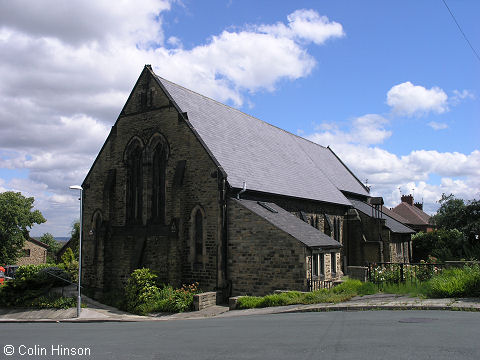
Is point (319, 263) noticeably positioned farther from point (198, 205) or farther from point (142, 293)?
point (142, 293)

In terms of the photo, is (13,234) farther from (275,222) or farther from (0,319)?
(275,222)

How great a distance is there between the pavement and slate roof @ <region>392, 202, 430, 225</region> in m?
52.9

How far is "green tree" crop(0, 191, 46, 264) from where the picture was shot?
4784 cm

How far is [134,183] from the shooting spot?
23.6 m

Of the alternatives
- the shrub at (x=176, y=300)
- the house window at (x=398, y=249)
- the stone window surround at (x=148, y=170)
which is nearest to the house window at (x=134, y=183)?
the stone window surround at (x=148, y=170)

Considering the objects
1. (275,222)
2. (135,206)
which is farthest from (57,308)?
(275,222)

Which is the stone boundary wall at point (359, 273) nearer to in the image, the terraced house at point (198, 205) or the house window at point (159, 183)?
the terraced house at point (198, 205)

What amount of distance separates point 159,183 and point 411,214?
174 feet

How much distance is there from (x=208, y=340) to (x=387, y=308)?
5712 millimetres

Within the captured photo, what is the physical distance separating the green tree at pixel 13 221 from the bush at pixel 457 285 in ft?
156

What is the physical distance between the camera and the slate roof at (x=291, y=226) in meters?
18.2

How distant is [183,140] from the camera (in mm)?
21547

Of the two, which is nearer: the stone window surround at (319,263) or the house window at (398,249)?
the stone window surround at (319,263)

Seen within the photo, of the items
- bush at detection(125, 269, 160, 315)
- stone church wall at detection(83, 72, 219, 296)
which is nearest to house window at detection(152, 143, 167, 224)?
stone church wall at detection(83, 72, 219, 296)
